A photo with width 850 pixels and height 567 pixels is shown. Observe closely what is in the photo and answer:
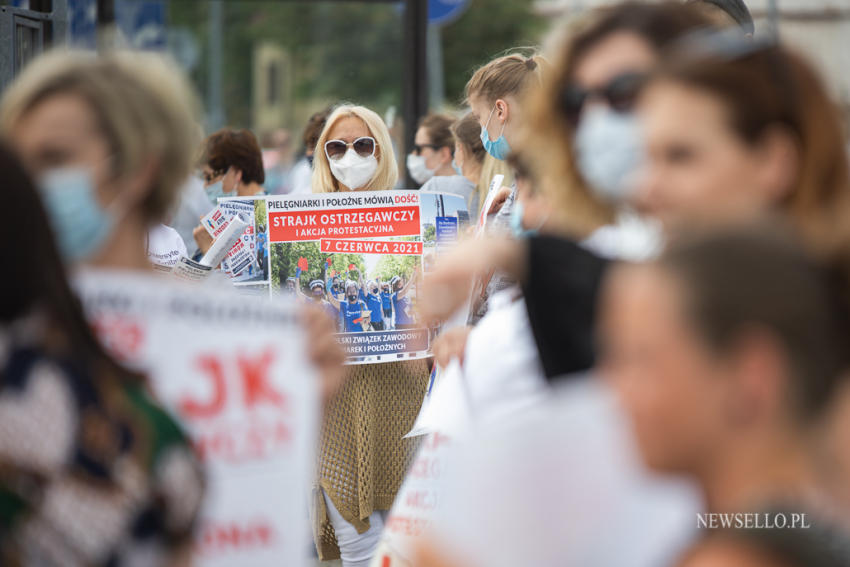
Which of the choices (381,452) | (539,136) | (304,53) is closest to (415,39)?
(381,452)

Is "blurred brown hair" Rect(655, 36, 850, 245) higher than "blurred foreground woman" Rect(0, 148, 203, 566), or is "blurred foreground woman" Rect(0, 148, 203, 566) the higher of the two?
"blurred brown hair" Rect(655, 36, 850, 245)

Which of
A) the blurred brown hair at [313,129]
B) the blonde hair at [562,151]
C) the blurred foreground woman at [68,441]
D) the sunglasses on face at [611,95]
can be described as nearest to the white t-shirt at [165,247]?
the blurred brown hair at [313,129]

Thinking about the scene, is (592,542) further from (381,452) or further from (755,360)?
(381,452)

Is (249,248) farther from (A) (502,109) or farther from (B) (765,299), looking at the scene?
(B) (765,299)

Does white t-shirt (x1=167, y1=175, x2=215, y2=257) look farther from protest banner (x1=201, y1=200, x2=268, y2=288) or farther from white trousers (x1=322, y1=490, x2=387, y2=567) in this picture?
white trousers (x1=322, y1=490, x2=387, y2=567)

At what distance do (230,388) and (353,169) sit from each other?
3439 mm

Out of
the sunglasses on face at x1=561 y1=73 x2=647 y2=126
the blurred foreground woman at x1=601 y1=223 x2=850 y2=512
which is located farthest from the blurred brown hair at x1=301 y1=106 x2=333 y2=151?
the blurred foreground woman at x1=601 y1=223 x2=850 y2=512

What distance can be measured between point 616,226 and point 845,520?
102 cm

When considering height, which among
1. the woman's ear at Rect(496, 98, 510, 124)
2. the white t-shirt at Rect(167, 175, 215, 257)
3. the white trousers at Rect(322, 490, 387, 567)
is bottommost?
the white trousers at Rect(322, 490, 387, 567)

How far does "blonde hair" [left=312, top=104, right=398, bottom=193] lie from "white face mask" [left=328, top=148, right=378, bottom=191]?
1.4 inches

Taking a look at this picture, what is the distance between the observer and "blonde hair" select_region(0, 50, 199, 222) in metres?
2.12

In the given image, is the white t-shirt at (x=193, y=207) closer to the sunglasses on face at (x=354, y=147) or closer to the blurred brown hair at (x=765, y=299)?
the sunglasses on face at (x=354, y=147)

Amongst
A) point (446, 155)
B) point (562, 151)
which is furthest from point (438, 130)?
point (562, 151)

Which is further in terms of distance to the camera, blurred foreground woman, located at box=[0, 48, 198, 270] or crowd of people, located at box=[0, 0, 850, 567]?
blurred foreground woman, located at box=[0, 48, 198, 270]
